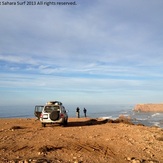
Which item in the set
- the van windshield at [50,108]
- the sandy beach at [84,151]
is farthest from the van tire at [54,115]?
the sandy beach at [84,151]

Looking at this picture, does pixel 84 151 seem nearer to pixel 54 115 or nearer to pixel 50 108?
pixel 54 115

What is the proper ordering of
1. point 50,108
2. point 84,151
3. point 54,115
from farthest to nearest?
point 50,108, point 54,115, point 84,151

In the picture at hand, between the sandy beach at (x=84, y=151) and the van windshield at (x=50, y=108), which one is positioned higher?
the van windshield at (x=50, y=108)

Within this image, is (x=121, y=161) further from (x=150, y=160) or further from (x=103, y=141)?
(x=103, y=141)

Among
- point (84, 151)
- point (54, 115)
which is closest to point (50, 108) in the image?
point (54, 115)

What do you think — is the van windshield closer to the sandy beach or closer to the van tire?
the van tire

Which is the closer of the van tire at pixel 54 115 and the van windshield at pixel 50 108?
the van tire at pixel 54 115

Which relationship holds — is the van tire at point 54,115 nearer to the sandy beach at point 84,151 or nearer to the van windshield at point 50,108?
the van windshield at point 50,108

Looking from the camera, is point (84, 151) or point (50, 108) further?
point (50, 108)

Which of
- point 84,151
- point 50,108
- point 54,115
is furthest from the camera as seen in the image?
point 50,108

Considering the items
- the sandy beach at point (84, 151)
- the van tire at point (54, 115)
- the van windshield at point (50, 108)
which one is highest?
the van windshield at point (50, 108)

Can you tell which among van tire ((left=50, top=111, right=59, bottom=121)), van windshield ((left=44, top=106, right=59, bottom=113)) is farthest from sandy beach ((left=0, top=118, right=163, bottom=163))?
van windshield ((left=44, top=106, right=59, bottom=113))

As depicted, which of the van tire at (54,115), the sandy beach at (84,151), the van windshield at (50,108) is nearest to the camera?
the sandy beach at (84,151)

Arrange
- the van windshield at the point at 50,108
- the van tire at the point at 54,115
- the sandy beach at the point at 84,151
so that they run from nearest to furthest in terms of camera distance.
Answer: the sandy beach at the point at 84,151, the van tire at the point at 54,115, the van windshield at the point at 50,108
